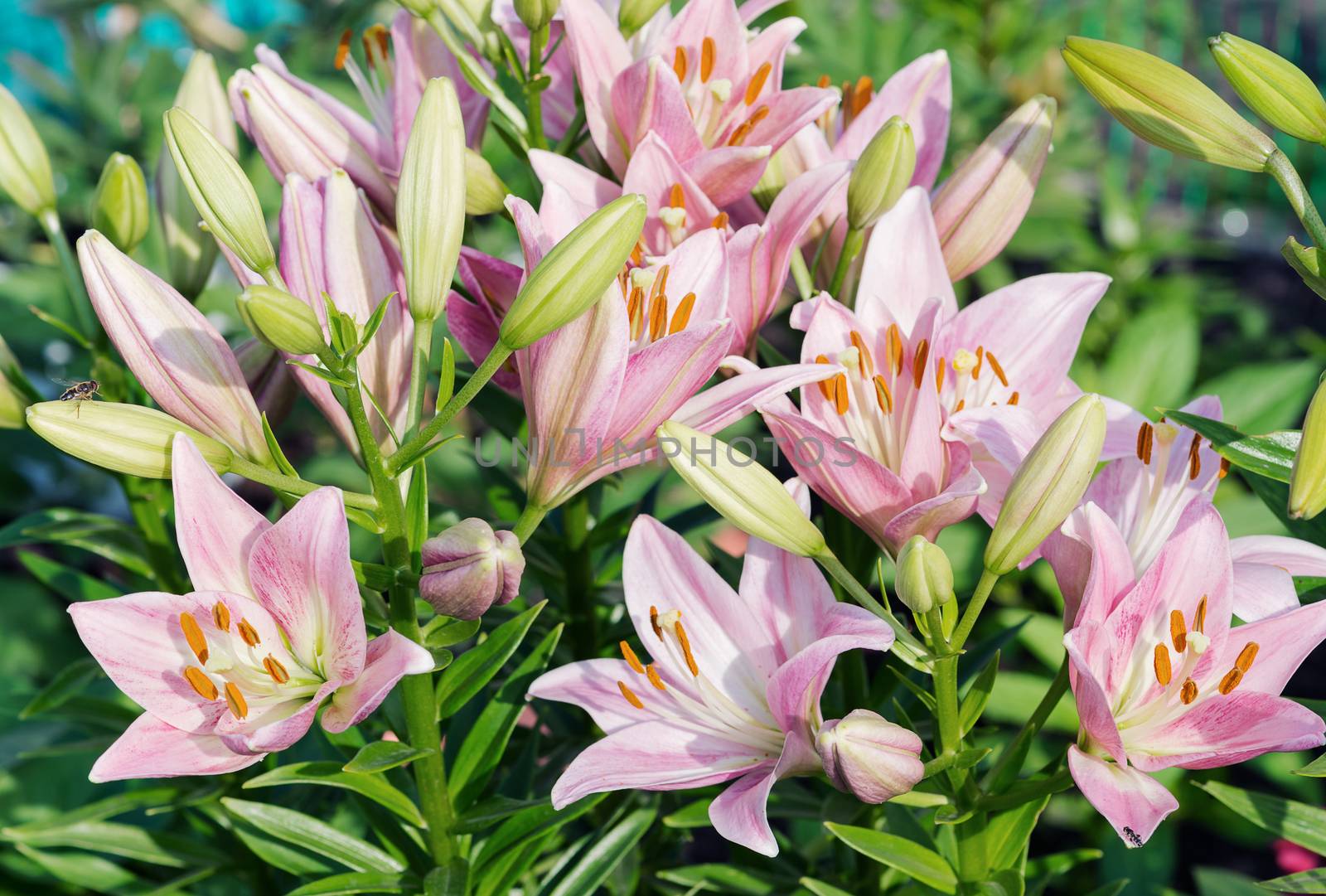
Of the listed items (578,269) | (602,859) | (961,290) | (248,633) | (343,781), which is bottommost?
(961,290)

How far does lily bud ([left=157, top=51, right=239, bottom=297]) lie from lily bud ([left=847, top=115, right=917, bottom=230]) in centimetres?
48

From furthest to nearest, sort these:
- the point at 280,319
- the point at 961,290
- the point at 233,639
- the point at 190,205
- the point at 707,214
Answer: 1. the point at 961,290
2. the point at 190,205
3. the point at 707,214
4. the point at 233,639
5. the point at 280,319

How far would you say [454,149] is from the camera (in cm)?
67

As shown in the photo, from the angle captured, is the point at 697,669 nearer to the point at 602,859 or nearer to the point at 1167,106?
the point at 602,859

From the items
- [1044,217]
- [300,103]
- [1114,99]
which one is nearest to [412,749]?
[300,103]

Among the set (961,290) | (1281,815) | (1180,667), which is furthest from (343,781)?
(961,290)

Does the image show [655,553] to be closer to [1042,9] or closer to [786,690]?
[786,690]

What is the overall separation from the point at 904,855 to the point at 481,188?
524 mm

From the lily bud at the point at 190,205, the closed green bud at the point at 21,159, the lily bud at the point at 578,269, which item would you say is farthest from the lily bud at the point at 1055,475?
the closed green bud at the point at 21,159

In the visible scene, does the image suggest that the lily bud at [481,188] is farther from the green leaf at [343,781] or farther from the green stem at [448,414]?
the green leaf at [343,781]

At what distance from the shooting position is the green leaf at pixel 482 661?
2.43 feet

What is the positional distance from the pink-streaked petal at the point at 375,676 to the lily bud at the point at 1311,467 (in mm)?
463

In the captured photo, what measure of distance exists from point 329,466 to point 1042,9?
2593 millimetres

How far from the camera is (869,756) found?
2.04 feet
